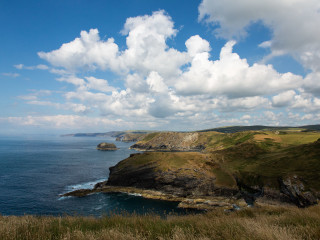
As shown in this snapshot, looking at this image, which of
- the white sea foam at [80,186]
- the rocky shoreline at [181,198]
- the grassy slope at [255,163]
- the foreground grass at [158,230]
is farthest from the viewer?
the white sea foam at [80,186]

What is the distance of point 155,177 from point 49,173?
5421 centimetres

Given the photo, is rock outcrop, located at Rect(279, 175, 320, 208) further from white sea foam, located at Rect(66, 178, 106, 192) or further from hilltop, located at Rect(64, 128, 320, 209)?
white sea foam, located at Rect(66, 178, 106, 192)

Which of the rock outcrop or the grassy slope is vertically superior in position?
the grassy slope

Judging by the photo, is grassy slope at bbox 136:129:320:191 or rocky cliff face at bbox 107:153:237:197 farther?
rocky cliff face at bbox 107:153:237:197

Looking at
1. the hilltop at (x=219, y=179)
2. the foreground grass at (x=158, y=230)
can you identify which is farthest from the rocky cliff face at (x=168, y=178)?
the foreground grass at (x=158, y=230)

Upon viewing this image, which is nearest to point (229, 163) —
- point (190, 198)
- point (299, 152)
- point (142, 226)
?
point (299, 152)

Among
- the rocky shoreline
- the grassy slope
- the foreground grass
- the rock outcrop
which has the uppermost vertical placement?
the foreground grass

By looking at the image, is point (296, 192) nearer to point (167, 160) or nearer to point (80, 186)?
point (167, 160)

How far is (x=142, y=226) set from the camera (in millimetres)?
8617

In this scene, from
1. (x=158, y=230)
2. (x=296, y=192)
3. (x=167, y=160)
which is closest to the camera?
(x=158, y=230)

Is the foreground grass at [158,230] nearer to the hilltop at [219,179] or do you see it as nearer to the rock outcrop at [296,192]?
the hilltop at [219,179]

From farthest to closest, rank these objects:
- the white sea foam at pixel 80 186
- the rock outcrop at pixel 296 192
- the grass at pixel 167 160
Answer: the grass at pixel 167 160
the white sea foam at pixel 80 186
the rock outcrop at pixel 296 192

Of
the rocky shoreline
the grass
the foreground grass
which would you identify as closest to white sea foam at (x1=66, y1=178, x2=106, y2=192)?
the rocky shoreline

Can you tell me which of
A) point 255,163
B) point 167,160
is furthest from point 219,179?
point 255,163
